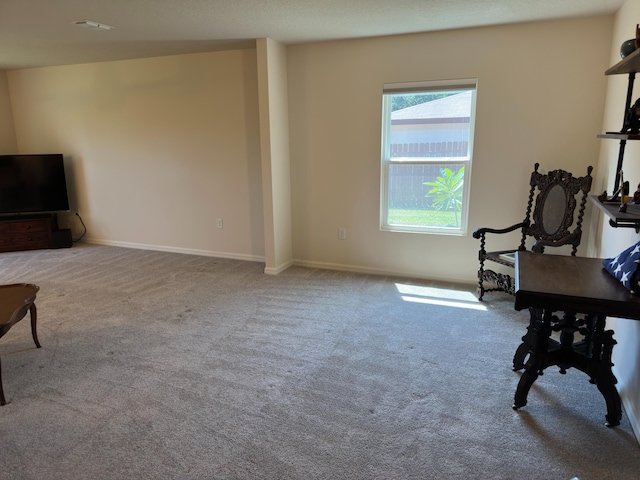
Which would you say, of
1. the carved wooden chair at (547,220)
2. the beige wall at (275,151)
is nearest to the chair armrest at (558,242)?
the carved wooden chair at (547,220)

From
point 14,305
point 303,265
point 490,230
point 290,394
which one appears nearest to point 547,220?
point 490,230

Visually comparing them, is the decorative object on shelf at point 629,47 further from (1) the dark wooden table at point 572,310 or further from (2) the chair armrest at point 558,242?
(2) the chair armrest at point 558,242

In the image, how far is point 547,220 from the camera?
11.4 feet

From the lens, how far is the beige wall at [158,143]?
470 centimetres

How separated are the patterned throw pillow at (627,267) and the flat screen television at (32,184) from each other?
613 centimetres

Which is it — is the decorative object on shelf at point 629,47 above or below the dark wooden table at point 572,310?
above

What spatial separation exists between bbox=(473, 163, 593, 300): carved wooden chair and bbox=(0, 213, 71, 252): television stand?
5.28 metres

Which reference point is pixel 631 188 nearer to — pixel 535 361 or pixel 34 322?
pixel 535 361

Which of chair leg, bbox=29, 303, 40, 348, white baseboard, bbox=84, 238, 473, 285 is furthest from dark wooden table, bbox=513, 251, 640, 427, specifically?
chair leg, bbox=29, 303, 40, 348

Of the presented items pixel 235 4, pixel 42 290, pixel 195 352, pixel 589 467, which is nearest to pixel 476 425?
pixel 589 467

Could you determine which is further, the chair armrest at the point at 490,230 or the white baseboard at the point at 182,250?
the white baseboard at the point at 182,250

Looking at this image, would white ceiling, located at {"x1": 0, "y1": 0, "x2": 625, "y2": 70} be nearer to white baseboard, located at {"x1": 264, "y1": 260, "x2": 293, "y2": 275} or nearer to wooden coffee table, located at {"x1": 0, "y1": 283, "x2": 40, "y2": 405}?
wooden coffee table, located at {"x1": 0, "y1": 283, "x2": 40, "y2": 405}

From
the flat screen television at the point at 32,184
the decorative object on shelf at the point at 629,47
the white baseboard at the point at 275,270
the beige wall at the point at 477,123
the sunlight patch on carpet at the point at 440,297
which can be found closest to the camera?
the decorative object on shelf at the point at 629,47

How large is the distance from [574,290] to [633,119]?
899 mm
